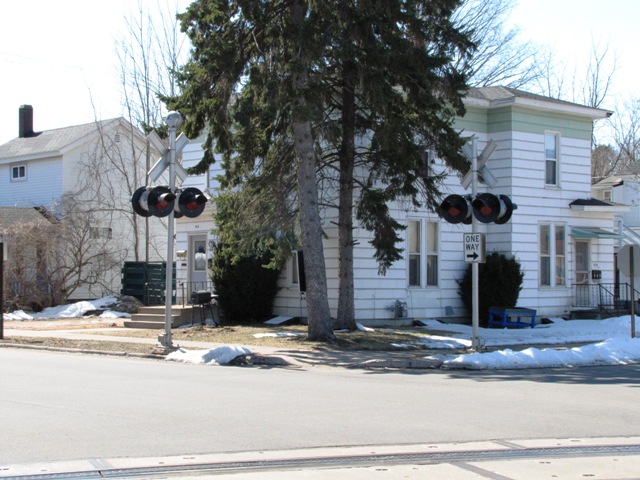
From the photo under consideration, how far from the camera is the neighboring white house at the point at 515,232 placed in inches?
1008

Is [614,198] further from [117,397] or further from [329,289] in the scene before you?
[117,397]

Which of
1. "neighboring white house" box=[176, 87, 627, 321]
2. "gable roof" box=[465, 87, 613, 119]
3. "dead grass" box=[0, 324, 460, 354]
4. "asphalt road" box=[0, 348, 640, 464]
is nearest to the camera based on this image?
"asphalt road" box=[0, 348, 640, 464]

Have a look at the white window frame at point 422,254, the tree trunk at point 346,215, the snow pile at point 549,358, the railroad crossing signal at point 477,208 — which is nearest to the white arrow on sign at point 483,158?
the railroad crossing signal at point 477,208

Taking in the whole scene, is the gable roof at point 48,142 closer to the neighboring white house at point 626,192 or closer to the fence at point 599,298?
the fence at point 599,298

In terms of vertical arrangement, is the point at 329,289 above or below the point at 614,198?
below

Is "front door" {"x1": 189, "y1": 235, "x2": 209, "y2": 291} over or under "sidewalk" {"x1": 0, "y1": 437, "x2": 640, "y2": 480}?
over

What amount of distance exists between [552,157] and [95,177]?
2193 cm

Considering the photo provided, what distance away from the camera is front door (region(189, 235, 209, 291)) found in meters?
29.2

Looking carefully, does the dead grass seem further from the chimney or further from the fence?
the chimney

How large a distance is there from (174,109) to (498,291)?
1209 cm

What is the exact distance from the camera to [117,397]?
11531 millimetres

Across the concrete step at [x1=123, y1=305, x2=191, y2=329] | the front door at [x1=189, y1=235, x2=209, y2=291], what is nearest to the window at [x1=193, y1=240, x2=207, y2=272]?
the front door at [x1=189, y1=235, x2=209, y2=291]

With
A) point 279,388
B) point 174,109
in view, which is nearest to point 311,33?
point 174,109

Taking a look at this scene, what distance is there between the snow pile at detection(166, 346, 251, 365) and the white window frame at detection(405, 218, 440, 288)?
10.2 m
